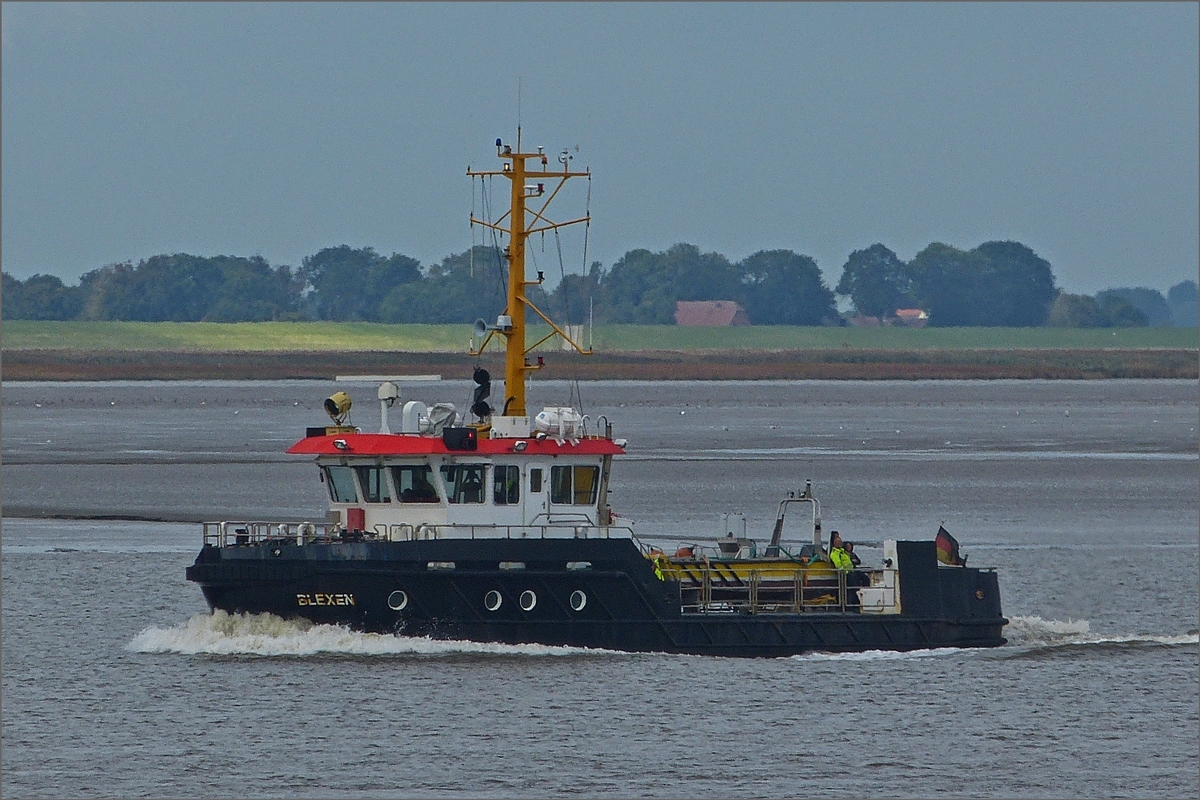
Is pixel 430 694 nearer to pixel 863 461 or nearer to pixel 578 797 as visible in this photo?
pixel 578 797

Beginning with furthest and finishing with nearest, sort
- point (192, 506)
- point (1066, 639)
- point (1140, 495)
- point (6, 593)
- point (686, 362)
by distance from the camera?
point (686, 362) < point (1140, 495) < point (192, 506) < point (6, 593) < point (1066, 639)

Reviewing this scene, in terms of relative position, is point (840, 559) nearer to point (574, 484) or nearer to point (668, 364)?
point (574, 484)

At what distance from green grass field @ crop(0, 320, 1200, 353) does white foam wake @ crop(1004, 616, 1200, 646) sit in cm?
10972

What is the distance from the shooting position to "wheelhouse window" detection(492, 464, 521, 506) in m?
27.2

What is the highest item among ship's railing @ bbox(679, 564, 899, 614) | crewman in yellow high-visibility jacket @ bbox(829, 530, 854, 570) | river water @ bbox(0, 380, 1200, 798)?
crewman in yellow high-visibility jacket @ bbox(829, 530, 854, 570)

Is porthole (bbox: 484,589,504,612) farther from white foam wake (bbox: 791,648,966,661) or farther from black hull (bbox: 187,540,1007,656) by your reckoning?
white foam wake (bbox: 791,648,966,661)

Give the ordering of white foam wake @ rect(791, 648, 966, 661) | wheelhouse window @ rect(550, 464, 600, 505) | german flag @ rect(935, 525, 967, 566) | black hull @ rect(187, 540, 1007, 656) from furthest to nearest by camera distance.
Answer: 1. german flag @ rect(935, 525, 967, 566)
2. white foam wake @ rect(791, 648, 966, 661)
3. wheelhouse window @ rect(550, 464, 600, 505)
4. black hull @ rect(187, 540, 1007, 656)

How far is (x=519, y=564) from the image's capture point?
87.1ft

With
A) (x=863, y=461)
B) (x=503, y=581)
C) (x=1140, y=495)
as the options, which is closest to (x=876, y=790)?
(x=503, y=581)

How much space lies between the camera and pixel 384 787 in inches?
829

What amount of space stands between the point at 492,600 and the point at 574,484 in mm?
2062

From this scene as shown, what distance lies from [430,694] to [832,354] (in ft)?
444

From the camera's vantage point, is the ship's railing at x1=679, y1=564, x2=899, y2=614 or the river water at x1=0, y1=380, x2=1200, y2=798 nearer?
the river water at x1=0, y1=380, x2=1200, y2=798

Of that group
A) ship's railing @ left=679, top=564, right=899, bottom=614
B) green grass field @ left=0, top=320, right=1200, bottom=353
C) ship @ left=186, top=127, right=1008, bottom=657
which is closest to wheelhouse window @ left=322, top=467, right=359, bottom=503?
ship @ left=186, top=127, right=1008, bottom=657
